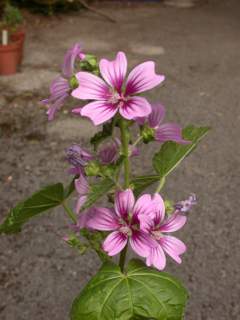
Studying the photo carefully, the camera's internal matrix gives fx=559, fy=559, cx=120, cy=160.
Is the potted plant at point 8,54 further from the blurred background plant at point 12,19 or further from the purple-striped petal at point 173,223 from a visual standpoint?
the purple-striped petal at point 173,223

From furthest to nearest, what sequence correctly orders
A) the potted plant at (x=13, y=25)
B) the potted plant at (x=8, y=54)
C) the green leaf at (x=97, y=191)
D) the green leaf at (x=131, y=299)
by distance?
the potted plant at (x=13, y=25) → the potted plant at (x=8, y=54) → the green leaf at (x=131, y=299) → the green leaf at (x=97, y=191)

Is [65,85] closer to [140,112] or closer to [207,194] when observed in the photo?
[140,112]

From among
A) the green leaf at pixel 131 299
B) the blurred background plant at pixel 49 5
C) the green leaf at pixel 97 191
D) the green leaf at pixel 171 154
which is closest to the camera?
the green leaf at pixel 97 191

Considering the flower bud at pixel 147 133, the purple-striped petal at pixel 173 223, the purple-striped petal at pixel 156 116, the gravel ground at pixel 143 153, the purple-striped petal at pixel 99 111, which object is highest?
the purple-striped petal at pixel 99 111

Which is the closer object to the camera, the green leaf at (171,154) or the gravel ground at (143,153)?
the green leaf at (171,154)

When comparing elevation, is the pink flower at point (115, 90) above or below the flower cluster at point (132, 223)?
above


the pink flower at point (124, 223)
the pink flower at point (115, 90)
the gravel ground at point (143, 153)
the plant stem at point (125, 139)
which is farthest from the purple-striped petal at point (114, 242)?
the gravel ground at point (143, 153)

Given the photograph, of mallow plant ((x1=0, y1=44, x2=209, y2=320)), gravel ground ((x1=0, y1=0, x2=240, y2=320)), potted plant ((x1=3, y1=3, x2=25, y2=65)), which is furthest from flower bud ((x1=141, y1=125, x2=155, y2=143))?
potted plant ((x1=3, y1=3, x2=25, y2=65))
